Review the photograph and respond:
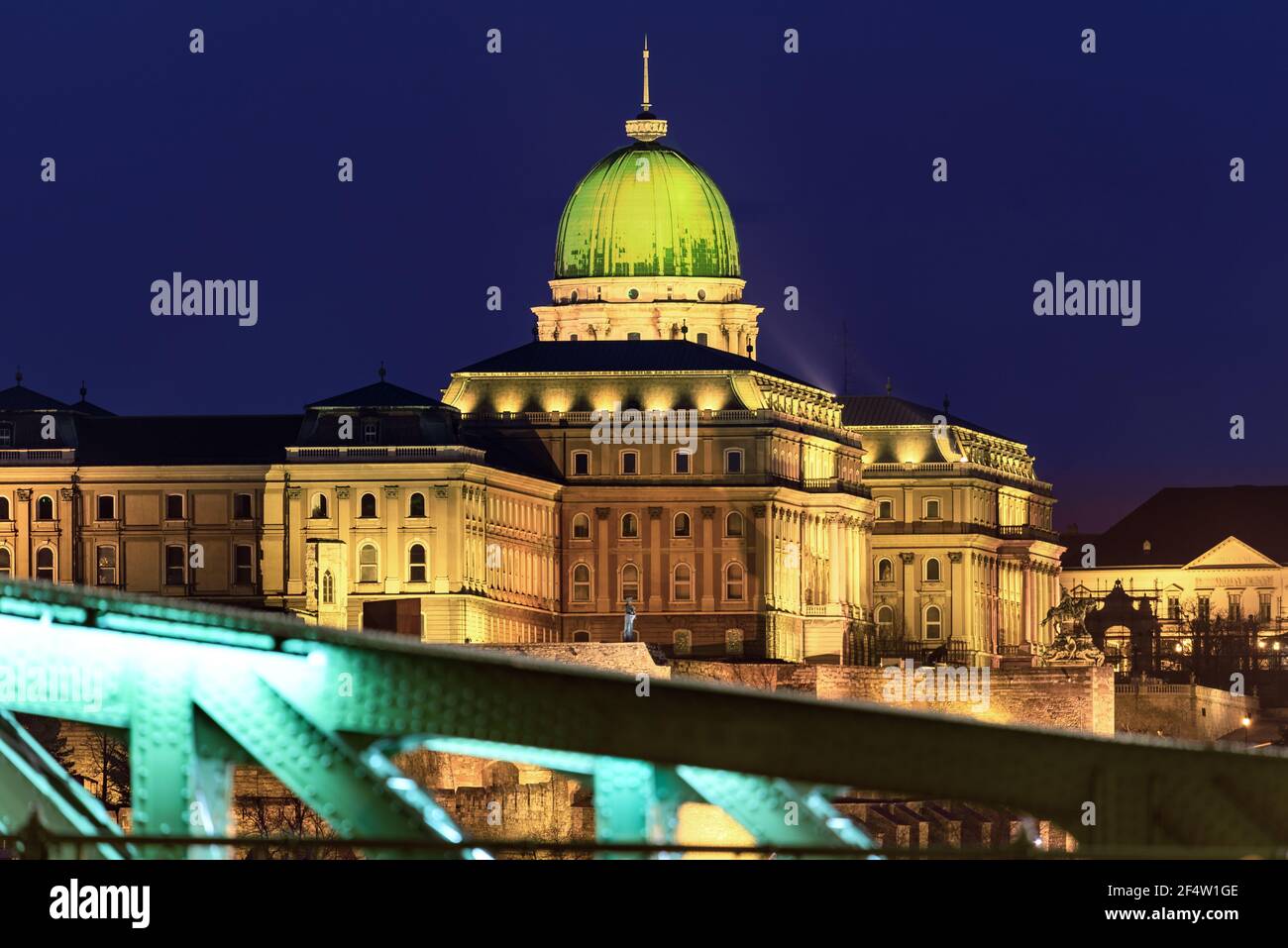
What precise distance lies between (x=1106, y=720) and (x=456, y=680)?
141m

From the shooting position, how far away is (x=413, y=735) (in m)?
59.0

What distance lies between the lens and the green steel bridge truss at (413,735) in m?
58.4

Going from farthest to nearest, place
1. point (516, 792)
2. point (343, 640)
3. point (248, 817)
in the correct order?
point (516, 792), point (248, 817), point (343, 640)

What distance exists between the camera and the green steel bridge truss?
192 feet

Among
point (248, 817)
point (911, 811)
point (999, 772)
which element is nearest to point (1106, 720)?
point (911, 811)

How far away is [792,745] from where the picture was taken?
60.7 metres
